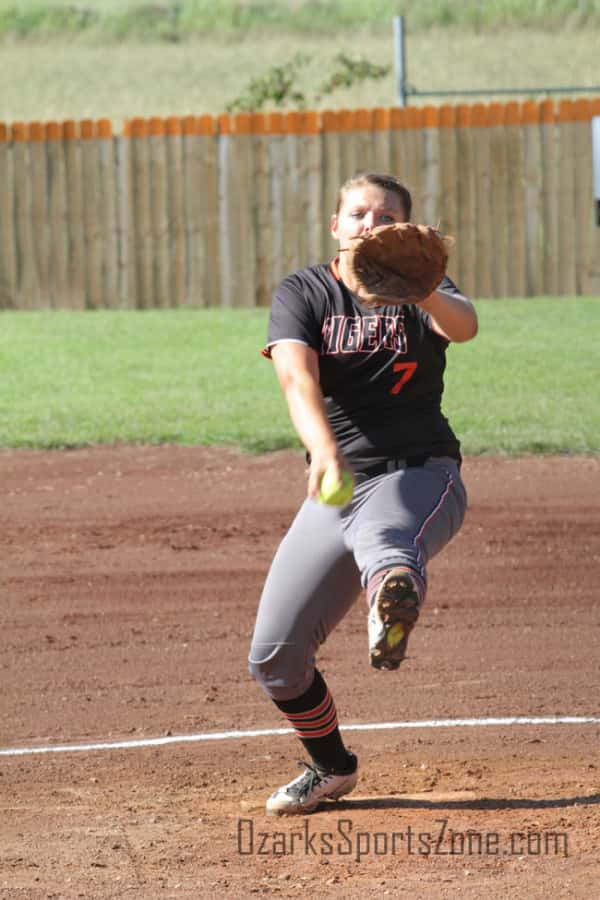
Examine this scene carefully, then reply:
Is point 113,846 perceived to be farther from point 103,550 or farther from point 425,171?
point 425,171

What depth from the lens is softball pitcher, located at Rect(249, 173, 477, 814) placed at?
4598mm

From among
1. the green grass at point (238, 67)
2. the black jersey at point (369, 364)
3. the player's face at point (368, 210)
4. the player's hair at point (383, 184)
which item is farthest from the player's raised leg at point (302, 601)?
the green grass at point (238, 67)

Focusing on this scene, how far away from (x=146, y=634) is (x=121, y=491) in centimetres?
290

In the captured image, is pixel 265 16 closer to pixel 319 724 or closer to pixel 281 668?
pixel 319 724

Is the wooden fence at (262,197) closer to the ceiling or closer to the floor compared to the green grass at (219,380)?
closer to the ceiling

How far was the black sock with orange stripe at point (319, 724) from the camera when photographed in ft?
16.3

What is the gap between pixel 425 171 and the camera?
57.3 feet

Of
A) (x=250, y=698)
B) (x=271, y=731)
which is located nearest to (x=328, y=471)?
(x=271, y=731)

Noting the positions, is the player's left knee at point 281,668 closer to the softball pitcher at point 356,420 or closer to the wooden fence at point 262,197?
the softball pitcher at point 356,420

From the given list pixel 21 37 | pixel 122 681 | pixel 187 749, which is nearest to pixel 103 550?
pixel 122 681

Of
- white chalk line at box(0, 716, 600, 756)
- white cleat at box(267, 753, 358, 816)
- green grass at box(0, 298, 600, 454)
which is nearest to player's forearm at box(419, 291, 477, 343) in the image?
white cleat at box(267, 753, 358, 816)

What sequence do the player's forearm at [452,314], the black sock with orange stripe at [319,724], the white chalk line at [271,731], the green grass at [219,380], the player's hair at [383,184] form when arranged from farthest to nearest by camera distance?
1. the green grass at [219,380]
2. the white chalk line at [271,731]
3. the black sock with orange stripe at [319,724]
4. the player's hair at [383,184]
5. the player's forearm at [452,314]
